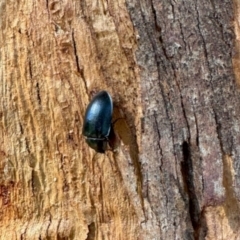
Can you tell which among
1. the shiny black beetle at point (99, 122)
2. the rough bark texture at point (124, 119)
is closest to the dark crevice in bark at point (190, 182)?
the rough bark texture at point (124, 119)

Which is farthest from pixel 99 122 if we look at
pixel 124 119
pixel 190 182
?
pixel 190 182

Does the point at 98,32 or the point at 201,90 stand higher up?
the point at 98,32

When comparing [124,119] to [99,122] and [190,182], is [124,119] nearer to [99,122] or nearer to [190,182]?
[99,122]

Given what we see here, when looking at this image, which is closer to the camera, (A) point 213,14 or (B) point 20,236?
(A) point 213,14

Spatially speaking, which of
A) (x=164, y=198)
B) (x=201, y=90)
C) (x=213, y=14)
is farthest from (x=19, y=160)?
(x=213, y=14)

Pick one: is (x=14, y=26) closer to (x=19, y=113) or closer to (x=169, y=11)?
(x=19, y=113)

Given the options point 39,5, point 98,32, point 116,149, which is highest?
point 39,5

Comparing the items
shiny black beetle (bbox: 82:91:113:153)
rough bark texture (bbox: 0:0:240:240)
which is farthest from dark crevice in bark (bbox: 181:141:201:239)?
shiny black beetle (bbox: 82:91:113:153)
